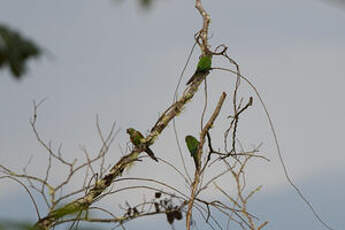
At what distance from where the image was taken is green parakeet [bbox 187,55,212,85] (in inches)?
105

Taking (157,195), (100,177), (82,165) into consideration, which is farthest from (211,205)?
(82,165)

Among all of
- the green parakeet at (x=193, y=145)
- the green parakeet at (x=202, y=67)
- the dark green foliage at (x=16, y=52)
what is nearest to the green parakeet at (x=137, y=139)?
the green parakeet at (x=193, y=145)

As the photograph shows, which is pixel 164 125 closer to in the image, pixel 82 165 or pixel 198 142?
pixel 198 142

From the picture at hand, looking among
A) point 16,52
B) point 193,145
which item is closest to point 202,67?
point 193,145

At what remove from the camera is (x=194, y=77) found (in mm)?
2676

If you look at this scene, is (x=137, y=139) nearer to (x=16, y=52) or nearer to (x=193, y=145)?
(x=193, y=145)

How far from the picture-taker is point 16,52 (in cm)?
77

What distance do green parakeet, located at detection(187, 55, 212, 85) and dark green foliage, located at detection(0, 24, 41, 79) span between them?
1.91 metres

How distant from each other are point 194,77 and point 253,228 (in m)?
0.80

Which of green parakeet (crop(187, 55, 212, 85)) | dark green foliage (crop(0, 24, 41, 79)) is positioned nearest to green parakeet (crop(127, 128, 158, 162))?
green parakeet (crop(187, 55, 212, 85))

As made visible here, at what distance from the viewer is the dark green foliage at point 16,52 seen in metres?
0.77

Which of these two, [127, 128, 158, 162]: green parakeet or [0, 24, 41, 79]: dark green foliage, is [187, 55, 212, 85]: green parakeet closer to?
[127, 128, 158, 162]: green parakeet

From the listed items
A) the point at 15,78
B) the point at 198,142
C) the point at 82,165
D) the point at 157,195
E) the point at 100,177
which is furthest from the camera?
the point at 198,142

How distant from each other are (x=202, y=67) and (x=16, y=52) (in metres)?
1.94
